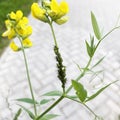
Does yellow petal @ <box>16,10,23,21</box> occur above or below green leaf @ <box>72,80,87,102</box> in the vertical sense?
above

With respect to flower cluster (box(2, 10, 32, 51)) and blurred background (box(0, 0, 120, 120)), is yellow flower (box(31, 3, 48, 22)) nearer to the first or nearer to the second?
flower cluster (box(2, 10, 32, 51))

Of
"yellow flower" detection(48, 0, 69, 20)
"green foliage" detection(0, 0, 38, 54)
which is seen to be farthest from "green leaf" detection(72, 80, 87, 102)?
"green foliage" detection(0, 0, 38, 54)

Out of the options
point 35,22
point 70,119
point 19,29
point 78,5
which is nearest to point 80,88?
point 19,29

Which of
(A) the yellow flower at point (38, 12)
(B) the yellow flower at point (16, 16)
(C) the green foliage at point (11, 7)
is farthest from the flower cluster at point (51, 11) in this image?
(C) the green foliage at point (11, 7)

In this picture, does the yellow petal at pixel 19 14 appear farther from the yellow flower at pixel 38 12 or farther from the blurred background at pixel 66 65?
the blurred background at pixel 66 65

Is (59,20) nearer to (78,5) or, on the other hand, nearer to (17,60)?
(17,60)

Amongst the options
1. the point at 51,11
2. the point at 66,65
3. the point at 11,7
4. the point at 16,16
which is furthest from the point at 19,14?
the point at 11,7
